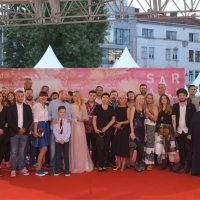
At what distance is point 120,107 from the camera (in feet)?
23.2

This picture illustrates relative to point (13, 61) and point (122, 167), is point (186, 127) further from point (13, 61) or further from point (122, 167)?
point (13, 61)

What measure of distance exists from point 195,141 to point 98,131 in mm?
1763

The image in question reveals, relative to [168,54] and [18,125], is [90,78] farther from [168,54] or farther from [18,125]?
[168,54]

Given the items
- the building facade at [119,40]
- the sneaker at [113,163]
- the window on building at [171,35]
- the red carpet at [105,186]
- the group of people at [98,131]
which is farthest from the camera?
the window on building at [171,35]

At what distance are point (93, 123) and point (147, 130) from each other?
104 cm

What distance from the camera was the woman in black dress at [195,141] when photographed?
262 inches

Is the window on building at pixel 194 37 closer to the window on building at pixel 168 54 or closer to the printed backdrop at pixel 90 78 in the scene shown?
the window on building at pixel 168 54

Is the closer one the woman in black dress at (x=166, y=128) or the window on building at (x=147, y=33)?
the woman in black dress at (x=166, y=128)

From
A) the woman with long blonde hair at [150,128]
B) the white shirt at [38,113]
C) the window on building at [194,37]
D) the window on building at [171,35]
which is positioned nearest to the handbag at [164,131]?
the woman with long blonde hair at [150,128]

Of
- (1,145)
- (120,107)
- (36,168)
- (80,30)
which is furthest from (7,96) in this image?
(80,30)

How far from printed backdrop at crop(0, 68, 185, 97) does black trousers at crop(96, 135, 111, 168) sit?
3.21 m

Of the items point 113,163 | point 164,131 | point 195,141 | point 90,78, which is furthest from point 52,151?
point 90,78

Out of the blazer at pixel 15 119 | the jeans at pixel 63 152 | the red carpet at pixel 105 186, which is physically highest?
the blazer at pixel 15 119

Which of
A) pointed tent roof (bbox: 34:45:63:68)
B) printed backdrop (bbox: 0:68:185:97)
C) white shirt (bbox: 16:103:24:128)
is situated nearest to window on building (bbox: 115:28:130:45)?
pointed tent roof (bbox: 34:45:63:68)
